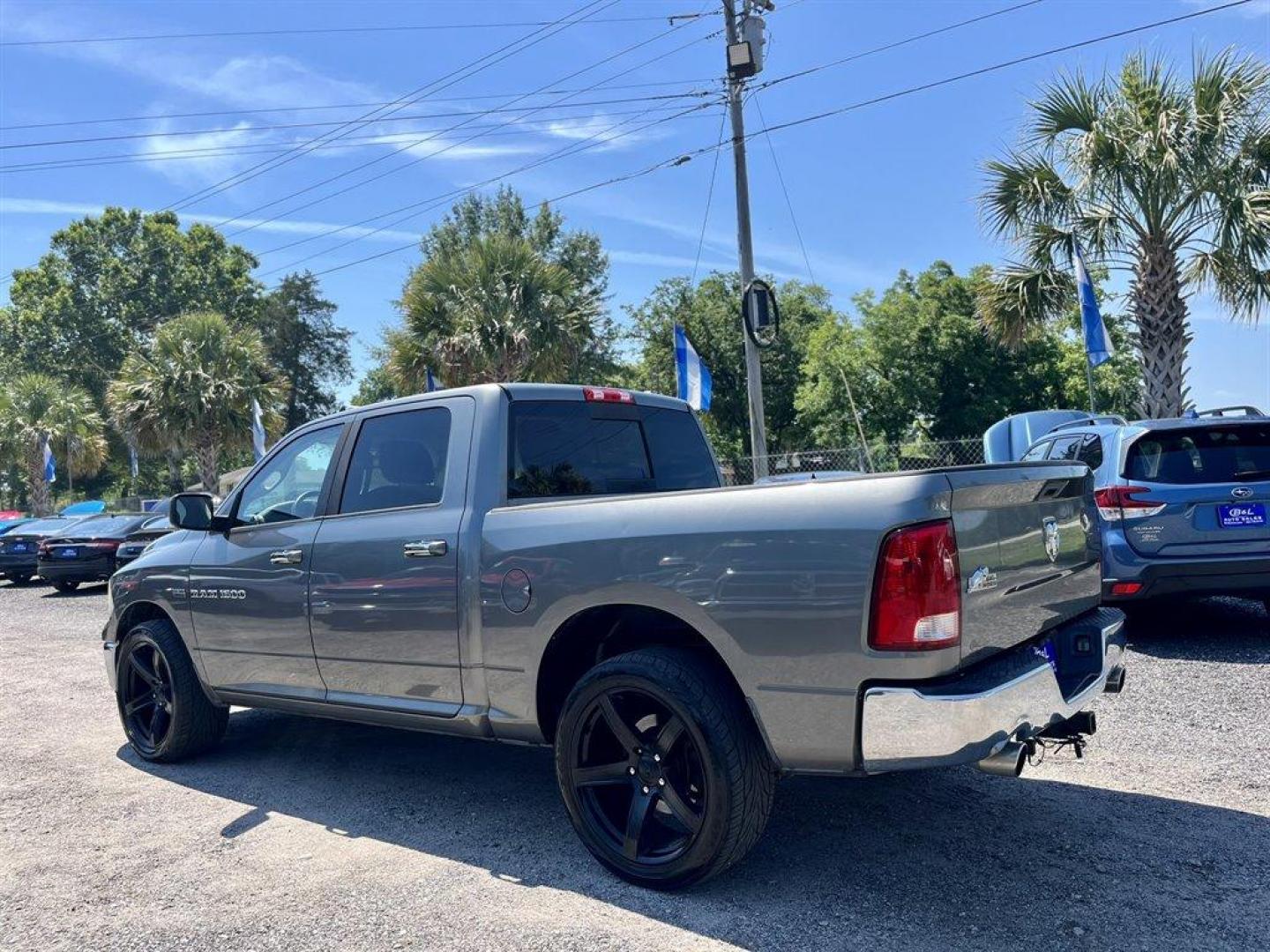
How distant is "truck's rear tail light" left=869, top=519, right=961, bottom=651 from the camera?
287 cm

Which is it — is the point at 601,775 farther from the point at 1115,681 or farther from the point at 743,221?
the point at 743,221

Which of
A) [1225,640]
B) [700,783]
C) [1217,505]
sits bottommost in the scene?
[1225,640]

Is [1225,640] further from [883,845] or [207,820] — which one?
[207,820]

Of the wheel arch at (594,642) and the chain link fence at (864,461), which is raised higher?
the chain link fence at (864,461)

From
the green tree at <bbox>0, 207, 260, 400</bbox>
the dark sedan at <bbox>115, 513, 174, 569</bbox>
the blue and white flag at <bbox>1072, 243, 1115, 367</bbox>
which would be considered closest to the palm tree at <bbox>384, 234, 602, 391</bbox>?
the dark sedan at <bbox>115, 513, 174, 569</bbox>

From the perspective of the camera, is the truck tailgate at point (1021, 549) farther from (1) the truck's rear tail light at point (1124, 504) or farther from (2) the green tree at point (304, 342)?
(2) the green tree at point (304, 342)

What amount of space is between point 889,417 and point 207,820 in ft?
102

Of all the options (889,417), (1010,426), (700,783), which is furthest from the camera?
(889,417)

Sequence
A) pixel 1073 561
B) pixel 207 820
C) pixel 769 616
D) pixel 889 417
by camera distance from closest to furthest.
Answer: pixel 769 616
pixel 1073 561
pixel 207 820
pixel 889 417

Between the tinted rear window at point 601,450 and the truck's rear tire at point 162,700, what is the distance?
8.22ft

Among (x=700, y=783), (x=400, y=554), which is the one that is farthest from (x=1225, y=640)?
(x=400, y=554)

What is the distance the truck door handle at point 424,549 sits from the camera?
13.0ft

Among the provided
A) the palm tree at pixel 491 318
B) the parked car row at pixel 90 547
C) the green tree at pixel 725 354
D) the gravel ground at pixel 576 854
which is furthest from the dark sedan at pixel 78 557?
the green tree at pixel 725 354

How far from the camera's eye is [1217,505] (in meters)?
6.68
